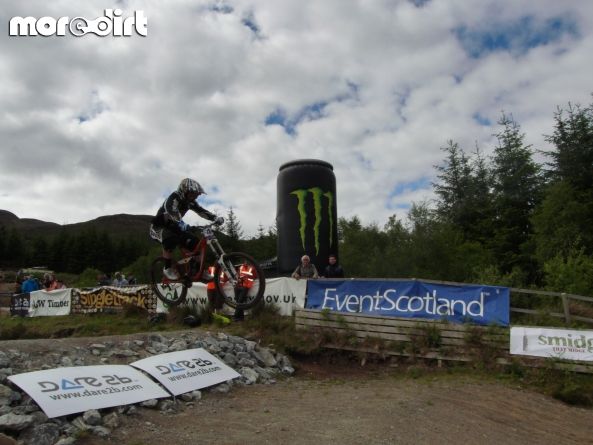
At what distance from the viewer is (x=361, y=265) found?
28578 mm

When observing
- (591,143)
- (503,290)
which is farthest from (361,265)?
(503,290)

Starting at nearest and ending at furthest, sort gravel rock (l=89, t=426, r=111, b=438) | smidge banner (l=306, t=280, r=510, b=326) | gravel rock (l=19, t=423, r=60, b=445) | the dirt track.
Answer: gravel rock (l=19, t=423, r=60, b=445)
gravel rock (l=89, t=426, r=111, b=438)
the dirt track
smidge banner (l=306, t=280, r=510, b=326)

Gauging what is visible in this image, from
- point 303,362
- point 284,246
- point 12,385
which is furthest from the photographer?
point 284,246

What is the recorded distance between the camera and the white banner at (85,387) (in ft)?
18.3

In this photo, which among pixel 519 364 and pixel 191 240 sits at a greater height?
pixel 191 240

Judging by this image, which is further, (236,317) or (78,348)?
(236,317)

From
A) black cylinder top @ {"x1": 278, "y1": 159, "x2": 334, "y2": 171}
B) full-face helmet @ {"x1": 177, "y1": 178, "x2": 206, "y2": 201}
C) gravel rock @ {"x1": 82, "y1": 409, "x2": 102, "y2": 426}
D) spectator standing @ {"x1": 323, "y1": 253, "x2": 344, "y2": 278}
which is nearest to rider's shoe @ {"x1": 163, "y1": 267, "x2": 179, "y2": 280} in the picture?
full-face helmet @ {"x1": 177, "y1": 178, "x2": 206, "y2": 201}

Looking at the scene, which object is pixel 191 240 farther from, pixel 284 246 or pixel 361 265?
pixel 361 265

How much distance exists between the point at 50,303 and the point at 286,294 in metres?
11.4

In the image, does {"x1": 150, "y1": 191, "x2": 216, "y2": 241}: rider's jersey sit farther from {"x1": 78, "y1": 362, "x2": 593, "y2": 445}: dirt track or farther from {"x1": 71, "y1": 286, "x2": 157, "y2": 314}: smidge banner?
{"x1": 71, "y1": 286, "x2": 157, "y2": 314}: smidge banner

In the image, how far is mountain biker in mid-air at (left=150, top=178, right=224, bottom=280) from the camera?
8.47 meters

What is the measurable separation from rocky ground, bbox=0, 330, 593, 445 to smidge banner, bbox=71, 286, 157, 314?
646cm

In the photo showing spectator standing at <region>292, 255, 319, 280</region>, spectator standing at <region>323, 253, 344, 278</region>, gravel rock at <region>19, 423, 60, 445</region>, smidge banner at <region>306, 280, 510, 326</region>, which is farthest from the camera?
spectator standing at <region>323, 253, 344, 278</region>

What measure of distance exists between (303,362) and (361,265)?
19.1 m
